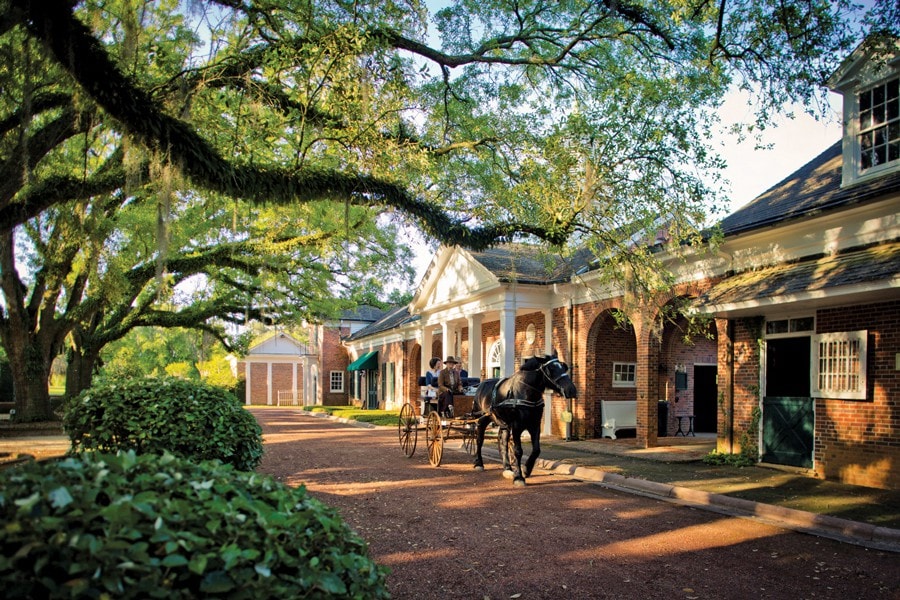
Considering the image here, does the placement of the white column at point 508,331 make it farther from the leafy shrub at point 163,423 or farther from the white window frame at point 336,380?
the white window frame at point 336,380

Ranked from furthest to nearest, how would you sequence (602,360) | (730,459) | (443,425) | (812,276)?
(602,360) → (443,425) → (730,459) → (812,276)

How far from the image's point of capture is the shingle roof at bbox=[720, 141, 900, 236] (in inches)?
397

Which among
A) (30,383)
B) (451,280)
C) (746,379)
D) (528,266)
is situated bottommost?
(30,383)

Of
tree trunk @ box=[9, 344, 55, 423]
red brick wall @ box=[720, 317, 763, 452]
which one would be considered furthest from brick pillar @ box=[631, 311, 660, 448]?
tree trunk @ box=[9, 344, 55, 423]

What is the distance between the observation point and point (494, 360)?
22.4 m

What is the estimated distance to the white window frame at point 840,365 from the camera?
33.4ft

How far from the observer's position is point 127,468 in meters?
2.41

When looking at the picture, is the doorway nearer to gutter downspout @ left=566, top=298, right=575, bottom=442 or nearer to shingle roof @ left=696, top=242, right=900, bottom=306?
gutter downspout @ left=566, top=298, right=575, bottom=442

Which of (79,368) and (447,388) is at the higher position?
(447,388)

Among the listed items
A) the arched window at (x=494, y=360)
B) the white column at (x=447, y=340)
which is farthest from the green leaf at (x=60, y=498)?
the white column at (x=447, y=340)

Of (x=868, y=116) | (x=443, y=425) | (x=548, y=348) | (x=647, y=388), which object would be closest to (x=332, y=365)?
(x=548, y=348)

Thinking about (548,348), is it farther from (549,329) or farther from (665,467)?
(665,467)

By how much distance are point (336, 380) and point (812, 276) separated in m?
37.5

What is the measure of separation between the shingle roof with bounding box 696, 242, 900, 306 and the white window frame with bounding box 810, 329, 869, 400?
46.1 inches
